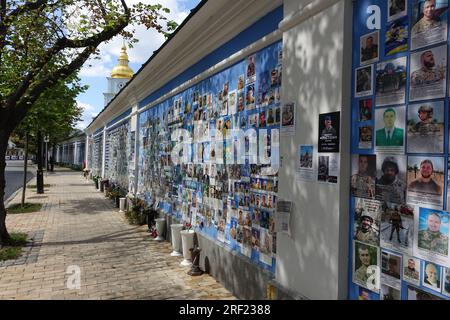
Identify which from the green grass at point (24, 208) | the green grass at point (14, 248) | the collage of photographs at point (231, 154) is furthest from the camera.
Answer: the green grass at point (24, 208)

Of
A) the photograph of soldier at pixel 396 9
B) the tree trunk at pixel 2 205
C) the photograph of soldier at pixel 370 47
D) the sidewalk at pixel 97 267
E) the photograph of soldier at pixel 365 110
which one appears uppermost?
the photograph of soldier at pixel 396 9

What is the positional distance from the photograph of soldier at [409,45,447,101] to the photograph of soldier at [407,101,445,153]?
68 mm

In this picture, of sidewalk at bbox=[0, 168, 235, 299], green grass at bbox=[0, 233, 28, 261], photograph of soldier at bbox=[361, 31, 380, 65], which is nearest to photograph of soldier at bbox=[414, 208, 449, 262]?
photograph of soldier at bbox=[361, 31, 380, 65]

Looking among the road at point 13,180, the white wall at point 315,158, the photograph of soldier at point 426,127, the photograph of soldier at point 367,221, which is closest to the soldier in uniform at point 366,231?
the photograph of soldier at point 367,221

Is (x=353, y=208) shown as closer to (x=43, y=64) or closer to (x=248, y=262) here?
(x=248, y=262)

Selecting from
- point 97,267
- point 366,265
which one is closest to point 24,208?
point 97,267

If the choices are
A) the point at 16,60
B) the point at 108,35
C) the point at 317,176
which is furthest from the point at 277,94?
the point at 16,60

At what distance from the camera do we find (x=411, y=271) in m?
2.61

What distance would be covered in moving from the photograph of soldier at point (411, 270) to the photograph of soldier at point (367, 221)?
0.92 feet

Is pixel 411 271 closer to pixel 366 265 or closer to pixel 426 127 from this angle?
pixel 366 265

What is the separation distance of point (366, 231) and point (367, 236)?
4cm

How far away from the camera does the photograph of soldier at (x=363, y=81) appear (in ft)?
9.79

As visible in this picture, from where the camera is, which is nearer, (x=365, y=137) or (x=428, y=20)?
(x=428, y=20)

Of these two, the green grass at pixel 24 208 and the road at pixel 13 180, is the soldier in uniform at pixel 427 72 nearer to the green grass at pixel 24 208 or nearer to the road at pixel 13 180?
the green grass at pixel 24 208
